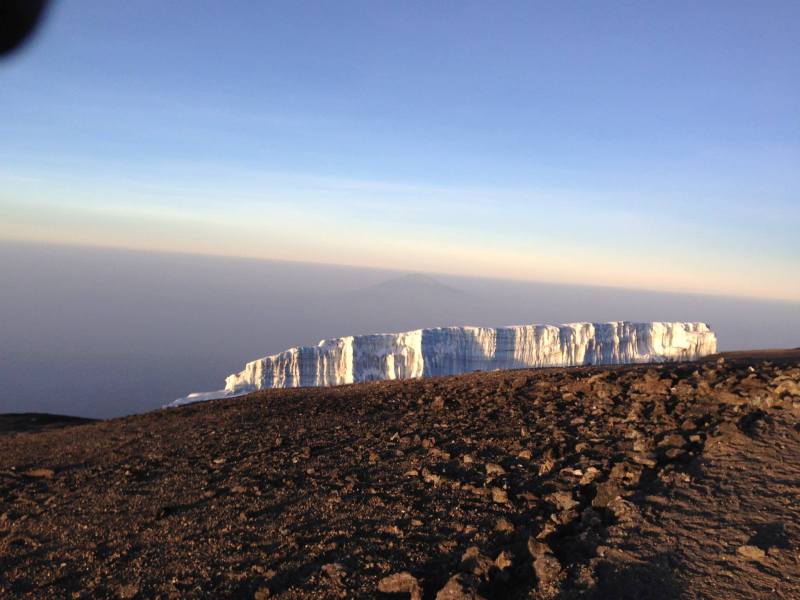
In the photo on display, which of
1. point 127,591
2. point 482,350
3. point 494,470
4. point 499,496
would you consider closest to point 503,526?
point 499,496

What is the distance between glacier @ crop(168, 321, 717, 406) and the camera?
30.7m

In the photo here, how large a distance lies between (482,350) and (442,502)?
26700 mm

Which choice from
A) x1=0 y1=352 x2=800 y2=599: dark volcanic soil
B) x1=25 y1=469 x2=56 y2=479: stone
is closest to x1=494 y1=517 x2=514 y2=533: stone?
x1=0 y1=352 x2=800 y2=599: dark volcanic soil

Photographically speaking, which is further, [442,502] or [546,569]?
[442,502]

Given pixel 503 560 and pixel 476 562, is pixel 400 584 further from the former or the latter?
pixel 503 560

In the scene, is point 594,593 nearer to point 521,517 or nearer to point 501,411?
point 521,517

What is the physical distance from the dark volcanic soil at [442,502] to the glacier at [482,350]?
2005cm

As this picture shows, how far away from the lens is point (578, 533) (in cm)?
514

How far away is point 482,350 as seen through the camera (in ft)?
106

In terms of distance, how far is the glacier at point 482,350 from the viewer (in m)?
30.7

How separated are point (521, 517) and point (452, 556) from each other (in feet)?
3.42

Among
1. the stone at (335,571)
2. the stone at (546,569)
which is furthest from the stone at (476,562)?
the stone at (335,571)

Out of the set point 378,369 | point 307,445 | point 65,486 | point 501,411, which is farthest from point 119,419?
point 378,369

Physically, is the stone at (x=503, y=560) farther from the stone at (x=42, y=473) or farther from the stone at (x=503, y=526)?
the stone at (x=42, y=473)
